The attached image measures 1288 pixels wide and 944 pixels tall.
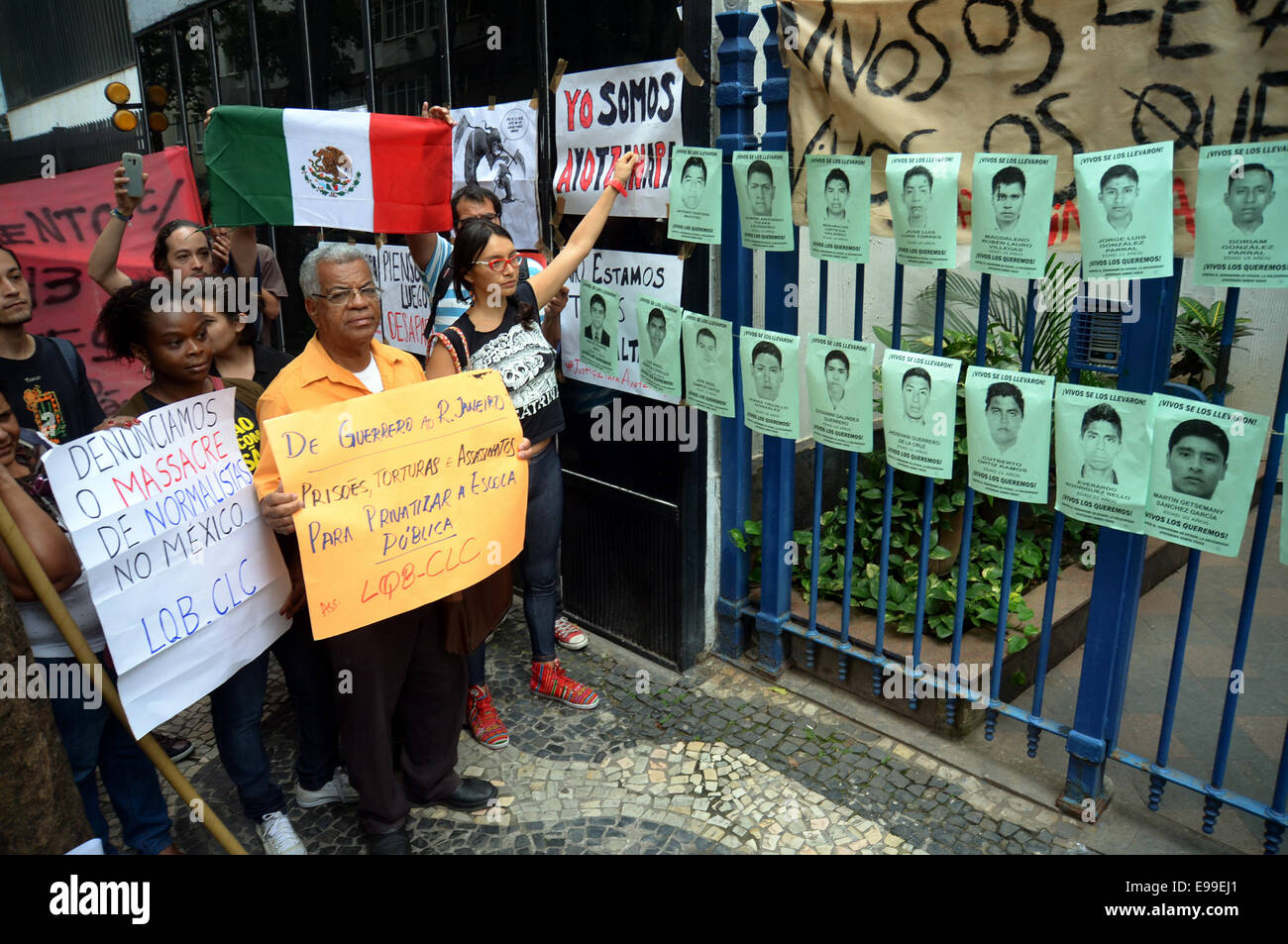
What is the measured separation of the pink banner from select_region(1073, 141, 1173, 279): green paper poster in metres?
4.42

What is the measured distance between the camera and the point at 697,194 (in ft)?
11.6

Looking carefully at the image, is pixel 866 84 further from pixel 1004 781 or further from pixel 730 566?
pixel 1004 781

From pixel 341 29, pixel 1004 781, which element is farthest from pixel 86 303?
pixel 1004 781

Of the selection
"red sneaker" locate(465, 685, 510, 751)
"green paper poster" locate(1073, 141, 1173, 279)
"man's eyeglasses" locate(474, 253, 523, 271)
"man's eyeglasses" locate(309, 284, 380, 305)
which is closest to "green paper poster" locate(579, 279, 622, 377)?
"man's eyeglasses" locate(474, 253, 523, 271)

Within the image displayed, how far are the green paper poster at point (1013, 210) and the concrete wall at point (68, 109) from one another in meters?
10.4

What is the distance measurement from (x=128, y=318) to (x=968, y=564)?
3.13 meters

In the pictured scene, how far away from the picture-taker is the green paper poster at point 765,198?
11.0ft

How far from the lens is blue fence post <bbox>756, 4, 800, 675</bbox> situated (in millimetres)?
3402

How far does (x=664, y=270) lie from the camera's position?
383 cm

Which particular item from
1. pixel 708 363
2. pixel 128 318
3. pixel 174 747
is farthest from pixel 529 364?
pixel 174 747

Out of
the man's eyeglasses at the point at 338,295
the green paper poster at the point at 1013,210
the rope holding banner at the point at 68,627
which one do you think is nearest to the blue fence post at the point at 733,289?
the green paper poster at the point at 1013,210

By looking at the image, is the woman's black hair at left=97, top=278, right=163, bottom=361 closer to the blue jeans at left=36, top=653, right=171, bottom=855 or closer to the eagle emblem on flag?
the blue jeans at left=36, top=653, right=171, bottom=855

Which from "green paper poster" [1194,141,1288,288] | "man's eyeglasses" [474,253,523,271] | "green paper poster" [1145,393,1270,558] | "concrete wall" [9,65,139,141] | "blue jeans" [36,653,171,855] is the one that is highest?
"concrete wall" [9,65,139,141]

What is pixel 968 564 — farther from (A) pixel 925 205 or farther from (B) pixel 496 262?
(B) pixel 496 262
